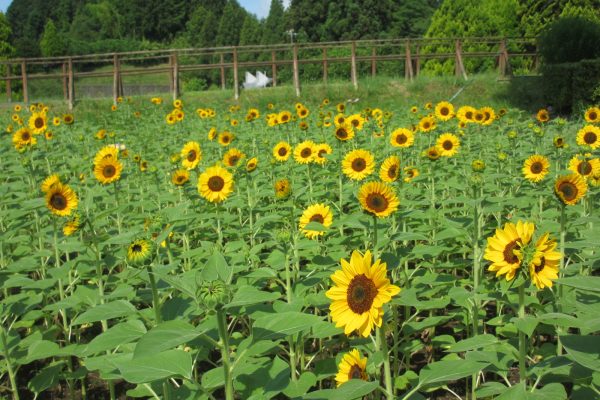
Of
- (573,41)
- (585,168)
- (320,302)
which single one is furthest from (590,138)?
(573,41)

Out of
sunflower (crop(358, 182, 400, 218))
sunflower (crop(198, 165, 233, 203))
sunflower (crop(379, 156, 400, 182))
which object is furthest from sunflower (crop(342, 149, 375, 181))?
sunflower (crop(358, 182, 400, 218))

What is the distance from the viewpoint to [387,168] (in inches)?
127

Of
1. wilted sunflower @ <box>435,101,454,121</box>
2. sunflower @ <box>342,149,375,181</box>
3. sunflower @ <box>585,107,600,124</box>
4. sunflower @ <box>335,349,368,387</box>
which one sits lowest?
sunflower @ <box>335,349,368,387</box>

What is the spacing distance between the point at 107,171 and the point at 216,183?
34.2 inches

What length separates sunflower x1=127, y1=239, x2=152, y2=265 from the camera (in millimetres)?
1636

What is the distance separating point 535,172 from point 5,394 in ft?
10.5

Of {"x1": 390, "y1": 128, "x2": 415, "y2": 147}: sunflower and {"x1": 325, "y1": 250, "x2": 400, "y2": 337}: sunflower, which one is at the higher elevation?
{"x1": 390, "y1": 128, "x2": 415, "y2": 147}: sunflower

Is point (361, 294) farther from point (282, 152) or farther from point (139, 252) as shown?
point (282, 152)

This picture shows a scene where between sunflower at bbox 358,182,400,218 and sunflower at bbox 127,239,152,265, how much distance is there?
2.88 ft

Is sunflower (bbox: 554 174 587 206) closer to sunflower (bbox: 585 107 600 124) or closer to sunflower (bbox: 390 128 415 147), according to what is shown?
sunflower (bbox: 390 128 415 147)

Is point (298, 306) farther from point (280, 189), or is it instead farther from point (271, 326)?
point (280, 189)

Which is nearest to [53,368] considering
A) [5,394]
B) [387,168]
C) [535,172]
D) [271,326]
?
[5,394]

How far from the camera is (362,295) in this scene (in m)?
1.47

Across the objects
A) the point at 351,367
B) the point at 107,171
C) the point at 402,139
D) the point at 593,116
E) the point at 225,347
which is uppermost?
the point at 593,116
